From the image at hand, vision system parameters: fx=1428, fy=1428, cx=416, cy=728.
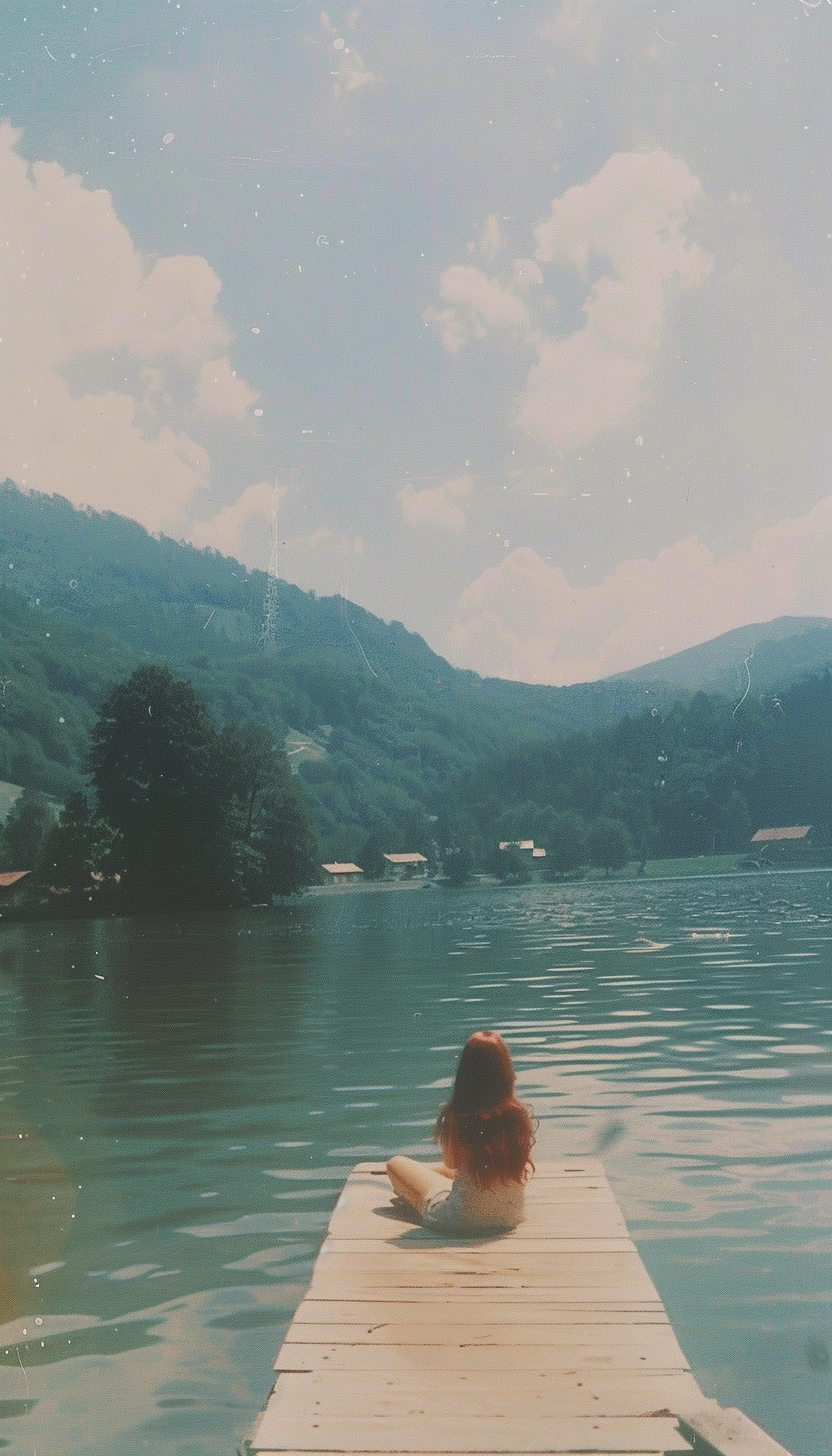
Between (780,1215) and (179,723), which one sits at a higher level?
(179,723)

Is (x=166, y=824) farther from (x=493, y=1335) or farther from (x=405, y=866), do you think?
(x=493, y=1335)

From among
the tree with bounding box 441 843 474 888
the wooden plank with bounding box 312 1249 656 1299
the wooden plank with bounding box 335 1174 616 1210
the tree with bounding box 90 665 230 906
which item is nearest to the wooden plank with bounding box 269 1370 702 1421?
the wooden plank with bounding box 312 1249 656 1299

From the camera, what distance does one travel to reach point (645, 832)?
559ft

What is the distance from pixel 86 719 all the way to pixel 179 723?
2709 inches

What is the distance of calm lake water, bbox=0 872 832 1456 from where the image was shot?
779cm

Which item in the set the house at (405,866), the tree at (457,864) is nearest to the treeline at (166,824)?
the house at (405,866)

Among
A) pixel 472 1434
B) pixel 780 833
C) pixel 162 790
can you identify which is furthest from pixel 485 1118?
pixel 780 833

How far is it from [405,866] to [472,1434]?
15679cm

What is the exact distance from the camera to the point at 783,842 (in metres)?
169

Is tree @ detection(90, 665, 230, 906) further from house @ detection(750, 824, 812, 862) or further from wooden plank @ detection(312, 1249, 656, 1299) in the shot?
house @ detection(750, 824, 812, 862)

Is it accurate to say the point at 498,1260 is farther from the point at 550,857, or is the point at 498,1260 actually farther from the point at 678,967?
the point at 550,857

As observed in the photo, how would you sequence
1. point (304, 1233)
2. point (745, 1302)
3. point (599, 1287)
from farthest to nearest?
point (304, 1233)
point (745, 1302)
point (599, 1287)

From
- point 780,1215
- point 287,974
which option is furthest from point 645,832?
point 780,1215

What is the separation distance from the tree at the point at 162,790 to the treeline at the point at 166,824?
0.20 feet
